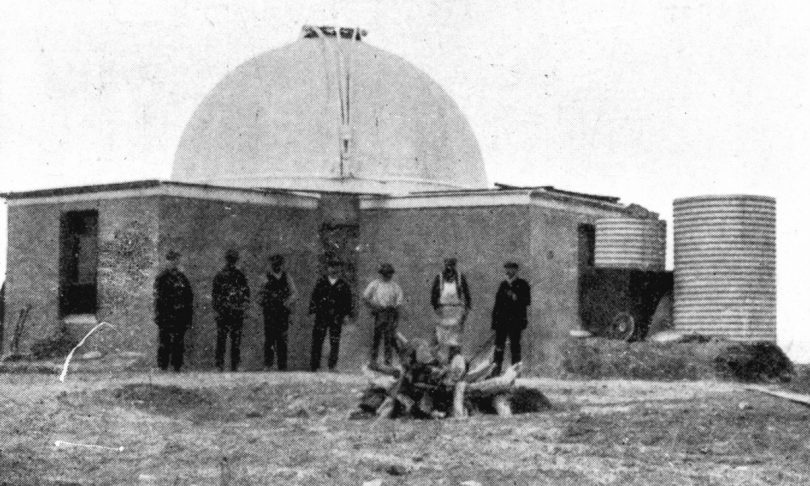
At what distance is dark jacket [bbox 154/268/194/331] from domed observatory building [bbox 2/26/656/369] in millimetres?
1967

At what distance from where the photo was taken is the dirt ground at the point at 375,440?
9.27 m

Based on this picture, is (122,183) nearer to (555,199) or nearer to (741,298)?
(555,199)

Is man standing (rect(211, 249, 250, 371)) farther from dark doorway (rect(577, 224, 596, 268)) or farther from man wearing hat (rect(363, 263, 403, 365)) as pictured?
dark doorway (rect(577, 224, 596, 268))

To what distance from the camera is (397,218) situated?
856 inches

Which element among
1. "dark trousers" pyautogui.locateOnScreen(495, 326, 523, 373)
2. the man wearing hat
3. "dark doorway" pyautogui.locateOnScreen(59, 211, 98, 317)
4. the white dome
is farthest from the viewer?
the white dome

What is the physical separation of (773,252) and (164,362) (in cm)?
863

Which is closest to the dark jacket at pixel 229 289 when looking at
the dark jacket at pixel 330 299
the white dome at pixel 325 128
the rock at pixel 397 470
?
the dark jacket at pixel 330 299

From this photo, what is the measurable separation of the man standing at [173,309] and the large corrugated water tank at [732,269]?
7.06 meters

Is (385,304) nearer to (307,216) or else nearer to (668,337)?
(668,337)

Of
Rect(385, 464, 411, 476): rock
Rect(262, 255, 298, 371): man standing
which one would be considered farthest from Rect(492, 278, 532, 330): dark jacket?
Rect(385, 464, 411, 476): rock

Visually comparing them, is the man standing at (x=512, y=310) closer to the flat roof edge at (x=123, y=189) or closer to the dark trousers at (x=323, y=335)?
the dark trousers at (x=323, y=335)

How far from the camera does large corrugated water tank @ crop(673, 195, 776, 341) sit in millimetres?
19719

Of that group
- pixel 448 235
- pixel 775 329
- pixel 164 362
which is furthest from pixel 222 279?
pixel 775 329

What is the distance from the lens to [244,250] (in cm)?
2080
